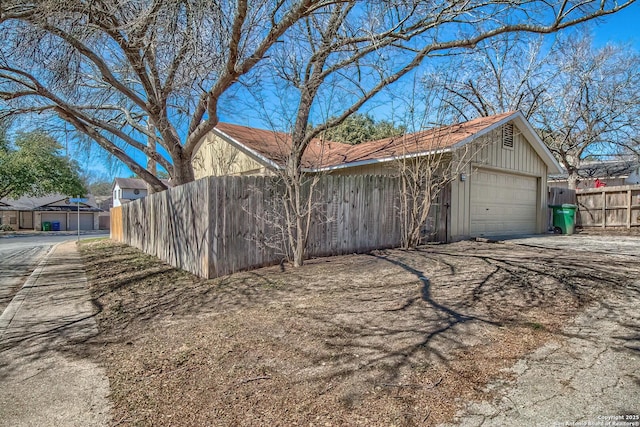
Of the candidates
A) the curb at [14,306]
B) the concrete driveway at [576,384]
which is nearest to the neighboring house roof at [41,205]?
the curb at [14,306]

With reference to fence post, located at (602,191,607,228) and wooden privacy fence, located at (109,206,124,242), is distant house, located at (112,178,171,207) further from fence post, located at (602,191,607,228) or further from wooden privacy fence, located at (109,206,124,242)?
fence post, located at (602,191,607,228)

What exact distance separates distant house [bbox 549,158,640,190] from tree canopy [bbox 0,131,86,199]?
Result: 35.3m

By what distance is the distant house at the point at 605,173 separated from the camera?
75.3 ft

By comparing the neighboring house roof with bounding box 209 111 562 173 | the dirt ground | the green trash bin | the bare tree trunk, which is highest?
the neighboring house roof with bounding box 209 111 562 173

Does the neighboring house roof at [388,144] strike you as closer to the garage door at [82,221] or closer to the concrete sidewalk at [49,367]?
the concrete sidewalk at [49,367]

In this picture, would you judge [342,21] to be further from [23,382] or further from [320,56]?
[23,382]

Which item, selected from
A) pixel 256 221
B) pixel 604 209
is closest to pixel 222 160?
pixel 256 221

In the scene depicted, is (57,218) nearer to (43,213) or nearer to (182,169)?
(43,213)

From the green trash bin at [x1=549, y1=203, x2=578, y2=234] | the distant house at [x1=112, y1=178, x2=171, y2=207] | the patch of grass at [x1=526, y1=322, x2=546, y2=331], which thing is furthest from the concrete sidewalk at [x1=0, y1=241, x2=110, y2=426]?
the distant house at [x1=112, y1=178, x2=171, y2=207]

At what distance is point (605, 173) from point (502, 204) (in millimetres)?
18197

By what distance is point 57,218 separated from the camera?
135 ft

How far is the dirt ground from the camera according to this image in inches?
102

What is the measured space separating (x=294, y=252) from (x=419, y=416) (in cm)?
472

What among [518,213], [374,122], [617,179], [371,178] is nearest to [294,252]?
[371,178]
